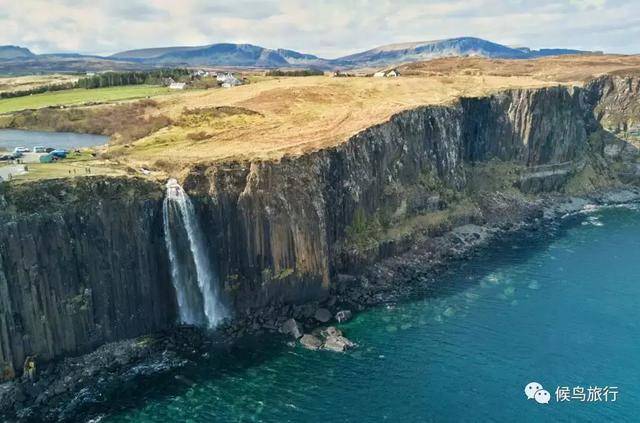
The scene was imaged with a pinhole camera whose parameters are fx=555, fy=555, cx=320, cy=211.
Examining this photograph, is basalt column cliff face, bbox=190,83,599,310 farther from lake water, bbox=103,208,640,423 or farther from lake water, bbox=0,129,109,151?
lake water, bbox=0,129,109,151

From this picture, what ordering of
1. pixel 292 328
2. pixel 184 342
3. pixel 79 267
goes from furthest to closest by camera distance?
pixel 292 328 < pixel 184 342 < pixel 79 267

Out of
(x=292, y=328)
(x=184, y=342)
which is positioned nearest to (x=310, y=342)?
(x=292, y=328)

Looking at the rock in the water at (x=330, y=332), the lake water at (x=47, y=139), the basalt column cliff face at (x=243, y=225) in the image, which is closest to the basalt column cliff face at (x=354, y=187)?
the basalt column cliff face at (x=243, y=225)

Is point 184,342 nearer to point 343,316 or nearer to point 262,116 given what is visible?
point 343,316

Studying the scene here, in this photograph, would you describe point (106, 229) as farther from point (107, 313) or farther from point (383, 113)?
point (383, 113)

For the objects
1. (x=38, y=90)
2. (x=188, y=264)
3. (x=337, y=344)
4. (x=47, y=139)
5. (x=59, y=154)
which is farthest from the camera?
(x=38, y=90)

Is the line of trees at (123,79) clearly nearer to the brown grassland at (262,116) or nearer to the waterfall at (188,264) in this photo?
the brown grassland at (262,116)
